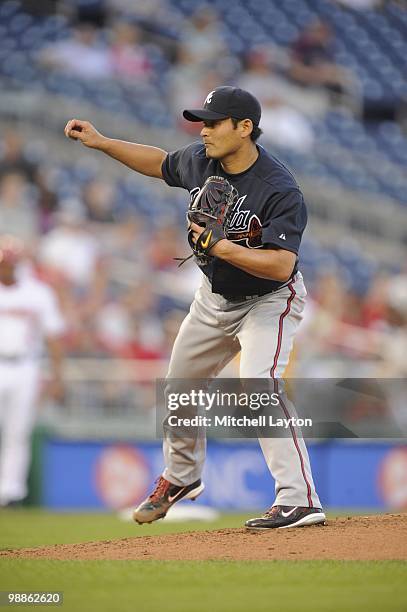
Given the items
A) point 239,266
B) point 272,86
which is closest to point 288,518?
point 239,266

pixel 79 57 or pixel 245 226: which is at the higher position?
pixel 245 226

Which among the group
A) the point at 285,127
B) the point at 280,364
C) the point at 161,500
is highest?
the point at 280,364

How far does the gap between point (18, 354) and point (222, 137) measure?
4.25 m

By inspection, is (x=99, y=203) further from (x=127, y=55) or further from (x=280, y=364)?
(x=280, y=364)

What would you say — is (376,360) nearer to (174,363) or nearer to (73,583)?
(174,363)

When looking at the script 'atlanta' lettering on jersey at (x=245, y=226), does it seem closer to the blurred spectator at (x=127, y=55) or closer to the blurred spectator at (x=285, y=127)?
the blurred spectator at (x=285, y=127)

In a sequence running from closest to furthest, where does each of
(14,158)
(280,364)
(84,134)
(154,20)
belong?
(280,364)
(84,134)
(14,158)
(154,20)

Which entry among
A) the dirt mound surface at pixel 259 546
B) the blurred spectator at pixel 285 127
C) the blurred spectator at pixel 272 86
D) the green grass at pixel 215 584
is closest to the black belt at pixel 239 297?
the dirt mound surface at pixel 259 546

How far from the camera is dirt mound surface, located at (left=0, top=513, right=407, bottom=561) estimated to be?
4.42 m

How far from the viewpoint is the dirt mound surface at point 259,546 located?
14.5 ft

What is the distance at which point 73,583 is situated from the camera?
3.89m

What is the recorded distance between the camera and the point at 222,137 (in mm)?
4836

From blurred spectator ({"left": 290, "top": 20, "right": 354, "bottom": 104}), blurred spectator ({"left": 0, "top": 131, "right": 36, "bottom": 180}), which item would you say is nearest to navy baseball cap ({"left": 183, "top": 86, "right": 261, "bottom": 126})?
blurred spectator ({"left": 0, "top": 131, "right": 36, "bottom": 180})

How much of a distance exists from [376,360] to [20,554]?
608 centimetres
